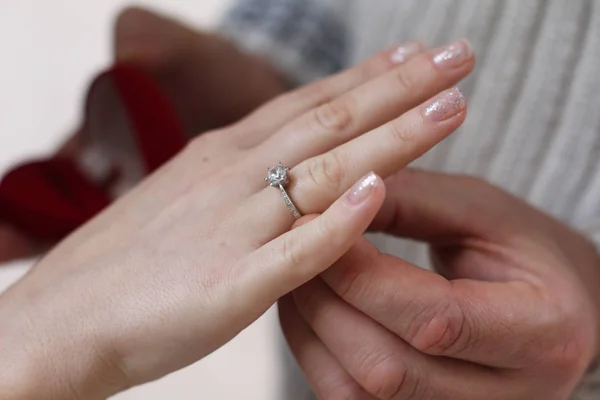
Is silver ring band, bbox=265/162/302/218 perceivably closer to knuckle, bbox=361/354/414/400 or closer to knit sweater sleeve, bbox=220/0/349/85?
knuckle, bbox=361/354/414/400

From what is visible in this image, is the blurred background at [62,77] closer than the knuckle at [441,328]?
No

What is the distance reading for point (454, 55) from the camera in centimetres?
45

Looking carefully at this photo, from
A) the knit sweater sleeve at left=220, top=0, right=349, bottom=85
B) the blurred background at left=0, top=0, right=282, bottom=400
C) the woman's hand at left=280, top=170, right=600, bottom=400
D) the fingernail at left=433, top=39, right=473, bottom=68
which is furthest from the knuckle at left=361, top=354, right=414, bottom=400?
the blurred background at left=0, top=0, right=282, bottom=400

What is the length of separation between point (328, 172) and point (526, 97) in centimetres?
26

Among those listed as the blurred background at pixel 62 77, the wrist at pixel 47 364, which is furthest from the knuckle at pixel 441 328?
the blurred background at pixel 62 77

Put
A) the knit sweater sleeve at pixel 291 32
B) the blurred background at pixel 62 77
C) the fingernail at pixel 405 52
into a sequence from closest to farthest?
the fingernail at pixel 405 52 < the knit sweater sleeve at pixel 291 32 < the blurred background at pixel 62 77

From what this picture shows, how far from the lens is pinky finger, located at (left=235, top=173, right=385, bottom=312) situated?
350mm

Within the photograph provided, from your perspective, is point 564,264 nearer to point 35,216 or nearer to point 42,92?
point 35,216

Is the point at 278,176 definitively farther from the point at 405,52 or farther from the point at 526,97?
the point at 526,97

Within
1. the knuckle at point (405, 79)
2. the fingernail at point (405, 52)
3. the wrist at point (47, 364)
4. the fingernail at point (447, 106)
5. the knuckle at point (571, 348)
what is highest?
the fingernail at point (405, 52)

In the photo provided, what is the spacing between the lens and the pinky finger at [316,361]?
405mm

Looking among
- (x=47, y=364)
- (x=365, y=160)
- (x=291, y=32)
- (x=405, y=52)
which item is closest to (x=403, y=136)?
(x=365, y=160)

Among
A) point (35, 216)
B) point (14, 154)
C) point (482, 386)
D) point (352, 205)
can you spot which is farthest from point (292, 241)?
point (14, 154)

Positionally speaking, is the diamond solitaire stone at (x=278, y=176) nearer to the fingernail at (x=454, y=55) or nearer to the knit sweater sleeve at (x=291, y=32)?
the fingernail at (x=454, y=55)
